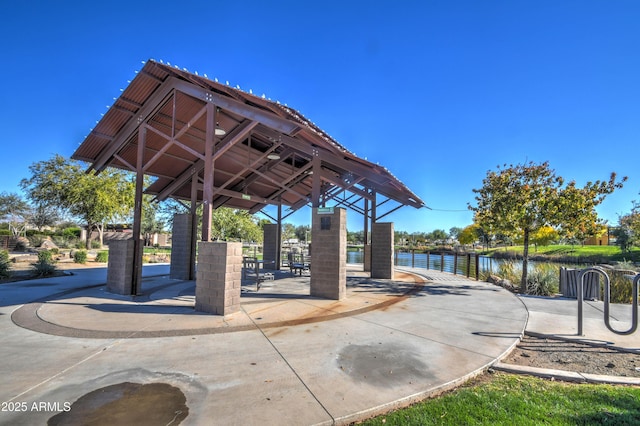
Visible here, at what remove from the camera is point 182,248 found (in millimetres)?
11430

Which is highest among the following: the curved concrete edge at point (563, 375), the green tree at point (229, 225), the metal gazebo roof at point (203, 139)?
the metal gazebo roof at point (203, 139)

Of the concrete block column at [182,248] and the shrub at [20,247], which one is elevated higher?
the concrete block column at [182,248]

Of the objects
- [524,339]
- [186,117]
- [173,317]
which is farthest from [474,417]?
[186,117]

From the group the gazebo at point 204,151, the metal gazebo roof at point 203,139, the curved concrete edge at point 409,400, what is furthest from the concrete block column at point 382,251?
the curved concrete edge at point 409,400

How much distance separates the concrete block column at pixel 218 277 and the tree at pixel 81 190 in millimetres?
24224

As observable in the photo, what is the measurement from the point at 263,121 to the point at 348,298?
200 inches

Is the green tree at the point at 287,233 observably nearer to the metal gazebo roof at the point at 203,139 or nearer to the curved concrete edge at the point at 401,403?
the metal gazebo roof at the point at 203,139

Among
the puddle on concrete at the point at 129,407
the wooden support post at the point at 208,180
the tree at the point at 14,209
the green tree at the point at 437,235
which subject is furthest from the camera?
the green tree at the point at 437,235

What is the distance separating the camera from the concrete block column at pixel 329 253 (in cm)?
797

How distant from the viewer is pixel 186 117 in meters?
9.12

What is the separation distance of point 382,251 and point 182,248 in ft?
26.2

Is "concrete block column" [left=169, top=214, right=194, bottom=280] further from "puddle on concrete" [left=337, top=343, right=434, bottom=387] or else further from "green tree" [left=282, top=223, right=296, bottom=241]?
"green tree" [left=282, top=223, right=296, bottom=241]

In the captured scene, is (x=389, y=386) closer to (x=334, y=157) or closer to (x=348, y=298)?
(x=348, y=298)

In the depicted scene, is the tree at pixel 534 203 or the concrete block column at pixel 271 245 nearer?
the tree at pixel 534 203
